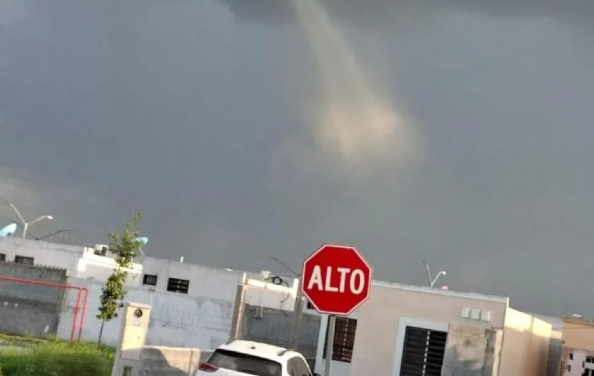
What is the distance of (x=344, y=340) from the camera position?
2934 cm

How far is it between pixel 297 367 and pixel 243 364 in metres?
1.25

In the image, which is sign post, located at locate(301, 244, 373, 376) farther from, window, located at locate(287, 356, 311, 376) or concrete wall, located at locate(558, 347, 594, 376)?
concrete wall, located at locate(558, 347, 594, 376)

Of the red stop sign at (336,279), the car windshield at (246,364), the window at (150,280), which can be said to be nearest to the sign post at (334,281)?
the red stop sign at (336,279)

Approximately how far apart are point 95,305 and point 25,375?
24602mm

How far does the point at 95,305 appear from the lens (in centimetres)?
4300

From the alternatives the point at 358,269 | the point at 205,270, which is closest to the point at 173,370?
the point at 358,269

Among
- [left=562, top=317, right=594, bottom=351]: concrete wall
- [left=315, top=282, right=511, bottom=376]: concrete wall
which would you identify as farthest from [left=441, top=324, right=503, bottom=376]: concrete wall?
[left=562, top=317, right=594, bottom=351]: concrete wall

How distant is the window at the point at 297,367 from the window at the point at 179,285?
143ft

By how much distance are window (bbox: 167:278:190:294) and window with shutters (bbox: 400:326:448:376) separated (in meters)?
35.2

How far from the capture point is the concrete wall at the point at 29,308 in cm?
4284

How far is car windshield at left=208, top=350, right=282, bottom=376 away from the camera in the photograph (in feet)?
52.6

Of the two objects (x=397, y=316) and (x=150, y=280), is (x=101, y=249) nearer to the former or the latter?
(x=150, y=280)

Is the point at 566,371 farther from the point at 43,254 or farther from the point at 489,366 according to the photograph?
the point at 43,254

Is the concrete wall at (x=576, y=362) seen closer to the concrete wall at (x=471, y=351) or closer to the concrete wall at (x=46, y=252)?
the concrete wall at (x=471, y=351)
